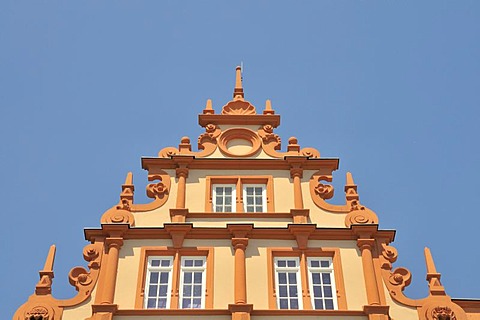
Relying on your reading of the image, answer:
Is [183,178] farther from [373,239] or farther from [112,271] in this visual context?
[373,239]

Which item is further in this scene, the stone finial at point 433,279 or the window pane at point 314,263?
the window pane at point 314,263

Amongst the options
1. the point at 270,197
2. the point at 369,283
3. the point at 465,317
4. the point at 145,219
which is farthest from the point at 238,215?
the point at 465,317

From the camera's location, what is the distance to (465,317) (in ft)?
61.1

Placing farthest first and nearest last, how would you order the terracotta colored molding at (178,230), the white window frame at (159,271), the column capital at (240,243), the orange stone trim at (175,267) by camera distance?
the terracotta colored molding at (178,230) → the column capital at (240,243) → the white window frame at (159,271) → the orange stone trim at (175,267)

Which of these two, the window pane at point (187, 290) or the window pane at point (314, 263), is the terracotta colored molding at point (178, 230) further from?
the window pane at point (314, 263)

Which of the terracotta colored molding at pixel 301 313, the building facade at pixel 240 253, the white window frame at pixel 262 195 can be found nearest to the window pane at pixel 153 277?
the building facade at pixel 240 253

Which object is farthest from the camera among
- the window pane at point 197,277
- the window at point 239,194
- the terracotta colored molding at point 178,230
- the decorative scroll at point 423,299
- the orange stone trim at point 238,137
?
the orange stone trim at point 238,137

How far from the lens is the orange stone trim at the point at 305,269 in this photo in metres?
18.8

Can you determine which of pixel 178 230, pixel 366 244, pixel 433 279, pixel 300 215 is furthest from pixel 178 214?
pixel 433 279

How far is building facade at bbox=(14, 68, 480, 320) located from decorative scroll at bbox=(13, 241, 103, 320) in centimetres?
3

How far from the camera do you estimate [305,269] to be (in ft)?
64.2

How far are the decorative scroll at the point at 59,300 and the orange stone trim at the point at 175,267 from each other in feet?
3.59

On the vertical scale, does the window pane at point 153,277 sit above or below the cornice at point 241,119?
below

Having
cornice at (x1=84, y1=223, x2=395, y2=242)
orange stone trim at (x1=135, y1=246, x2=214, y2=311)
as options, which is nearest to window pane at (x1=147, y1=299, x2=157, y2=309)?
orange stone trim at (x1=135, y1=246, x2=214, y2=311)
